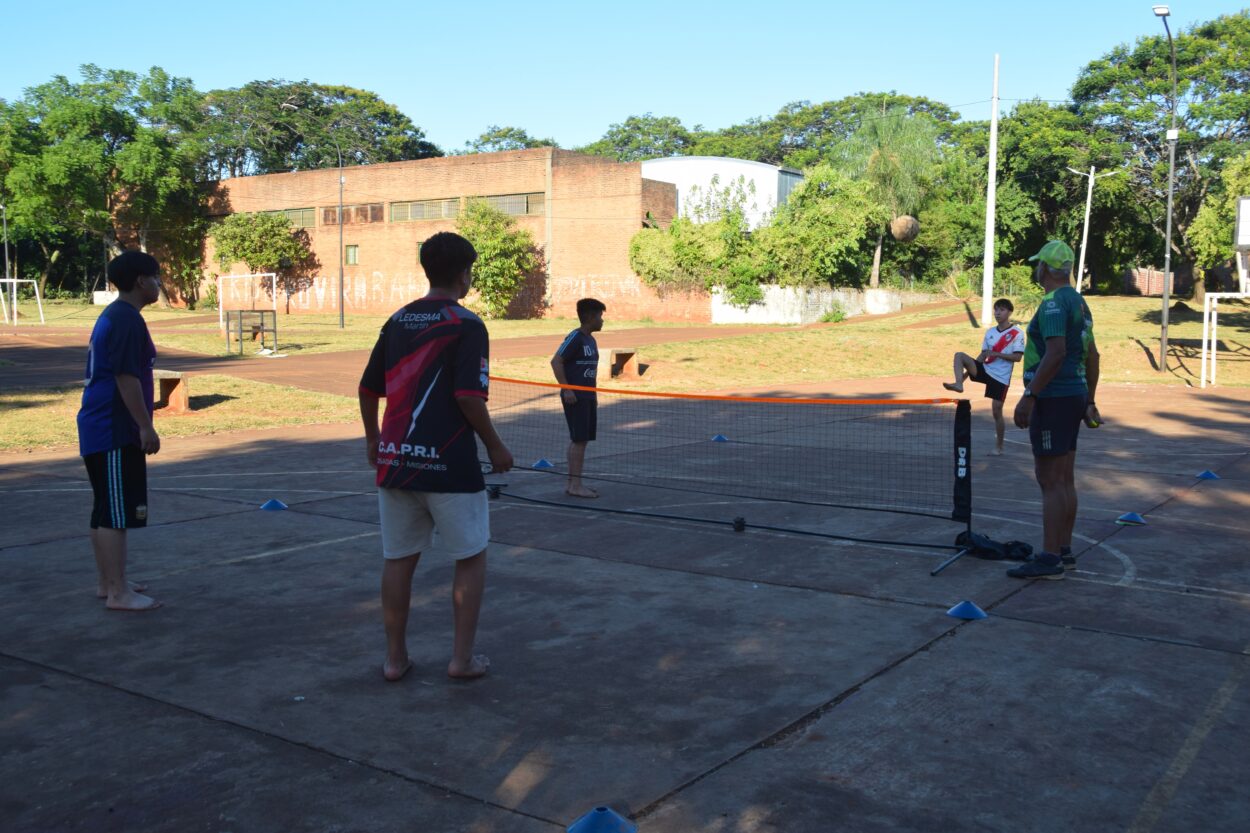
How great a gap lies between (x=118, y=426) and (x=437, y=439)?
2462mm

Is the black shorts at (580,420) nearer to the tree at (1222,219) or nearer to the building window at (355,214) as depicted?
the tree at (1222,219)

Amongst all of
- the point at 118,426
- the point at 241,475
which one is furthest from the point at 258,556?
the point at 241,475

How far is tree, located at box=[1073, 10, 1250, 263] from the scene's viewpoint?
4994 centimetres

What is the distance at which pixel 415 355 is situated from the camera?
15.0ft

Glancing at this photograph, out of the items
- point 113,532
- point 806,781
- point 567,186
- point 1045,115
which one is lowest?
point 806,781

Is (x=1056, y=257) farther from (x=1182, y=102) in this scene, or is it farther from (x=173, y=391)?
(x=1182, y=102)

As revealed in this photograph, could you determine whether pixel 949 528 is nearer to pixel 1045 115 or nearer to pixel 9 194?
pixel 1045 115

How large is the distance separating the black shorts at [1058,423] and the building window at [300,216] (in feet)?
199

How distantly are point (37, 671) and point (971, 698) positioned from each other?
4289 millimetres

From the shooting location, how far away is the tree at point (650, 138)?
109m

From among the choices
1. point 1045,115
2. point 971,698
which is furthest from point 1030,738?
point 1045,115

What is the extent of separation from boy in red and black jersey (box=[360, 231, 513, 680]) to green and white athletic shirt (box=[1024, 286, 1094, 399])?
388 centimetres

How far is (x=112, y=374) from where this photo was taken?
586 centimetres

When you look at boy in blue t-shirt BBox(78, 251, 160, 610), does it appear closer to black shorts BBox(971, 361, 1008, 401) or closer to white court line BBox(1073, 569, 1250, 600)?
white court line BBox(1073, 569, 1250, 600)
